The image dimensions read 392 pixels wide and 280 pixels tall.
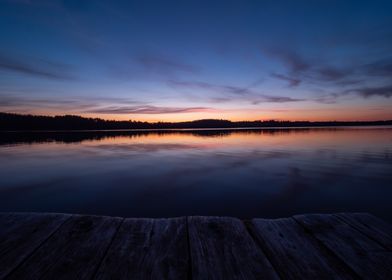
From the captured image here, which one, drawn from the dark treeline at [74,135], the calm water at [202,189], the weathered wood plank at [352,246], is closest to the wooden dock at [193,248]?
the weathered wood plank at [352,246]

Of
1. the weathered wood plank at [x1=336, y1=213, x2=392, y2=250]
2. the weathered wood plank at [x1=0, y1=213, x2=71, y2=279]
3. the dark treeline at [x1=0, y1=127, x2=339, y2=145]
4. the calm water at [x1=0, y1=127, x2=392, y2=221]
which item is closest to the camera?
the weathered wood plank at [x1=0, y1=213, x2=71, y2=279]

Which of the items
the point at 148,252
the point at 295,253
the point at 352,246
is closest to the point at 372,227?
the point at 352,246

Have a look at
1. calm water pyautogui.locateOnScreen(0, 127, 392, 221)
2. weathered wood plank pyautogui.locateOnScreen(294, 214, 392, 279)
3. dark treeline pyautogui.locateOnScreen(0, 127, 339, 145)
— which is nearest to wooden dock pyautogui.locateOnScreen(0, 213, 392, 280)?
weathered wood plank pyautogui.locateOnScreen(294, 214, 392, 279)

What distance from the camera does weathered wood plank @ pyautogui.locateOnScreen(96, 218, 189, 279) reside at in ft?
5.66

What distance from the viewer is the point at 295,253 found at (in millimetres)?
1969

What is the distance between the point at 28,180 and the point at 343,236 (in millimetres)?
13507

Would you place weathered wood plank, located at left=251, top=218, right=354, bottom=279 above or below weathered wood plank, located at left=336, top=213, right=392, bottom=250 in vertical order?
below

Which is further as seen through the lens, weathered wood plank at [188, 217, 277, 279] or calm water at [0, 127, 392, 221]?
calm water at [0, 127, 392, 221]

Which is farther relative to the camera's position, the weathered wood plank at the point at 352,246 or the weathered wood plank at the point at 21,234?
the weathered wood plank at the point at 21,234

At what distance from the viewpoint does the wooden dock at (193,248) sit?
1.73 metres

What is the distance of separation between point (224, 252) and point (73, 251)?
4.79 ft

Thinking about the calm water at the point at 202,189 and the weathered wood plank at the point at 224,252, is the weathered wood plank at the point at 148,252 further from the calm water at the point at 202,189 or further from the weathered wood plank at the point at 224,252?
the calm water at the point at 202,189

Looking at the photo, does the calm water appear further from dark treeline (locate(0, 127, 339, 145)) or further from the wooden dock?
dark treeline (locate(0, 127, 339, 145))

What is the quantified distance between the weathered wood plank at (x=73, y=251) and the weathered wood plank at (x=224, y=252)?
91 centimetres
